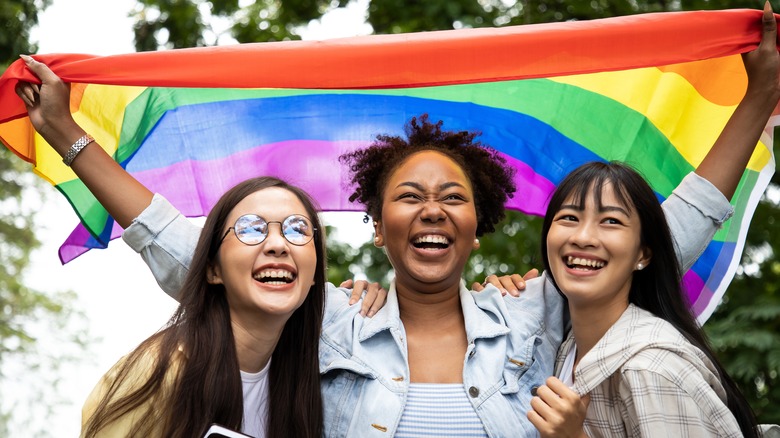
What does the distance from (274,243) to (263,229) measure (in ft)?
0.26

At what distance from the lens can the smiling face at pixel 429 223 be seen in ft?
13.7

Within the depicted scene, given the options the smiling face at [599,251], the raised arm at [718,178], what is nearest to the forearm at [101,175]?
the smiling face at [599,251]

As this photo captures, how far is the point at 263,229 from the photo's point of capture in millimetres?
3699

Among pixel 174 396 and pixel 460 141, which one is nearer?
pixel 174 396

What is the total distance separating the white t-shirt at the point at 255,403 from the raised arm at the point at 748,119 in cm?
198

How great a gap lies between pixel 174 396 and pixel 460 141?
1787 mm

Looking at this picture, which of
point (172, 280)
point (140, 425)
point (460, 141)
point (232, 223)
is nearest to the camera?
point (140, 425)

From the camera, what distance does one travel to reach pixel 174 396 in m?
3.47

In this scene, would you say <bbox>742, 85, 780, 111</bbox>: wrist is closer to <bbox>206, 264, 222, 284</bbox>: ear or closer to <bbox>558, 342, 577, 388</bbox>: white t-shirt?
<bbox>558, 342, 577, 388</bbox>: white t-shirt

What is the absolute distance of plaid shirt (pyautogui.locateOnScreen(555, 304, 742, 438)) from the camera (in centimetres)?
323

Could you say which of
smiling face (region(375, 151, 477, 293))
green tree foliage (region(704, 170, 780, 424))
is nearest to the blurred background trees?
green tree foliage (region(704, 170, 780, 424))

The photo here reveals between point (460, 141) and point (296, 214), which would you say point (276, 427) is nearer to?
point (296, 214)

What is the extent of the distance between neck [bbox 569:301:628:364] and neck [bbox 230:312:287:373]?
1.11 m

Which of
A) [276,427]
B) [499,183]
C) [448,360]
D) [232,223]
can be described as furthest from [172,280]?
[499,183]
